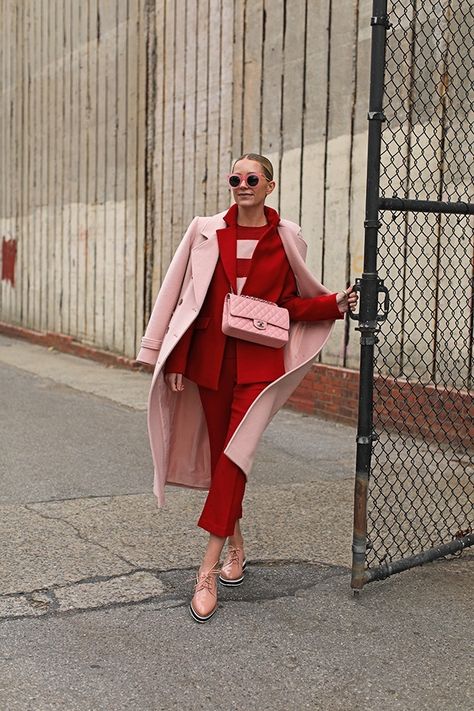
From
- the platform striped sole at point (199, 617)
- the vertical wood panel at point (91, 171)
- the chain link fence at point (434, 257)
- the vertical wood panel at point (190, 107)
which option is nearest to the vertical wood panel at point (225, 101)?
the vertical wood panel at point (190, 107)

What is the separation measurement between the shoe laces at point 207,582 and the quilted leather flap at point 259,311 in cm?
105

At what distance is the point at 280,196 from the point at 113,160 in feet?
13.7

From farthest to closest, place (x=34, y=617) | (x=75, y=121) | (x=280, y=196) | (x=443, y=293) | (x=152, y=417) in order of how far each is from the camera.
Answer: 1. (x=75, y=121)
2. (x=280, y=196)
3. (x=443, y=293)
4. (x=152, y=417)
5. (x=34, y=617)

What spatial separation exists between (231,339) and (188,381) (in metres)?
0.34

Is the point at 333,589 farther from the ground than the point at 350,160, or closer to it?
closer to it

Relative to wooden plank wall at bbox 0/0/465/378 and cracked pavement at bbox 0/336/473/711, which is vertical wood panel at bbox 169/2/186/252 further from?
cracked pavement at bbox 0/336/473/711

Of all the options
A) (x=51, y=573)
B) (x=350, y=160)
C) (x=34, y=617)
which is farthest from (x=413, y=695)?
(x=350, y=160)

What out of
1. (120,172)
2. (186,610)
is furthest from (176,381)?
(120,172)

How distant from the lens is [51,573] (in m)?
4.34

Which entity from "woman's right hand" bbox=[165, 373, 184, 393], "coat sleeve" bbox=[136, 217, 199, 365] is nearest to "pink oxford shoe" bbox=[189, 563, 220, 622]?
"woman's right hand" bbox=[165, 373, 184, 393]

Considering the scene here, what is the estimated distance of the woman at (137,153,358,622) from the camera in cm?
404

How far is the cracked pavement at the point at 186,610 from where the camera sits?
3.26 m

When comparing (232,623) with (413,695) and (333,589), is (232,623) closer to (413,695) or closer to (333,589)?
(333,589)

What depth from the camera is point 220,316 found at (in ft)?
Result: 13.3
